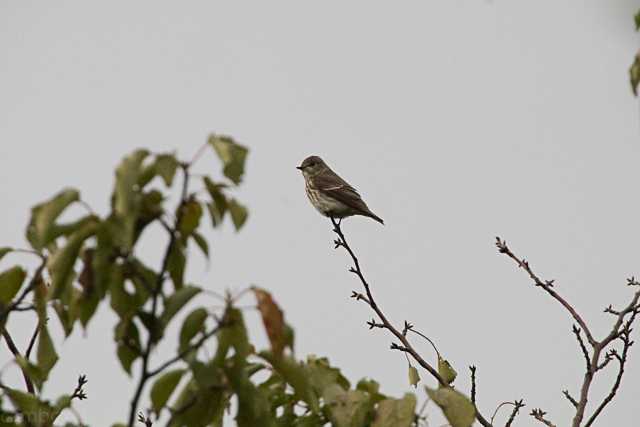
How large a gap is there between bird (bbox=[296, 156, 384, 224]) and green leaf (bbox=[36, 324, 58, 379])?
875 centimetres

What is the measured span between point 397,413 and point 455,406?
0.28 m

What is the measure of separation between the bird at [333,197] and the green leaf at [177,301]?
9.56 metres

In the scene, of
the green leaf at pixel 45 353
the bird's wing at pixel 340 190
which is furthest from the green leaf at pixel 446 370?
the bird's wing at pixel 340 190

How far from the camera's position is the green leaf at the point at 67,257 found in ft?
9.58

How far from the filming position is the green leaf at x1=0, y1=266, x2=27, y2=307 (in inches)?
141

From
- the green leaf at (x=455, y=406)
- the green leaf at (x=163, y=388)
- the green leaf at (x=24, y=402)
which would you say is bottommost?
the green leaf at (x=24, y=402)

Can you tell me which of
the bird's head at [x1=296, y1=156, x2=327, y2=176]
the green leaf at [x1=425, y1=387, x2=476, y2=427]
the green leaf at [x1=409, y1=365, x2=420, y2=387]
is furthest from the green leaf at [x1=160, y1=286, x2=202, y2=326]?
the bird's head at [x1=296, y1=156, x2=327, y2=176]

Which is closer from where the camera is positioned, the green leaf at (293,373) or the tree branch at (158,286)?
the tree branch at (158,286)

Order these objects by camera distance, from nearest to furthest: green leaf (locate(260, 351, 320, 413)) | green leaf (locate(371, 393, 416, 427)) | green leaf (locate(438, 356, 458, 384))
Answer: green leaf (locate(260, 351, 320, 413)) < green leaf (locate(371, 393, 416, 427)) < green leaf (locate(438, 356, 458, 384))

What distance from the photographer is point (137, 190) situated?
294cm

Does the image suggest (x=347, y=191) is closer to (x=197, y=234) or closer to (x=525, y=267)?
(x=525, y=267)

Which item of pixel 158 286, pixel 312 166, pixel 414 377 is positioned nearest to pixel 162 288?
pixel 158 286

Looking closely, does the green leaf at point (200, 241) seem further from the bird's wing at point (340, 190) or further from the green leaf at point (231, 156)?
the bird's wing at point (340, 190)

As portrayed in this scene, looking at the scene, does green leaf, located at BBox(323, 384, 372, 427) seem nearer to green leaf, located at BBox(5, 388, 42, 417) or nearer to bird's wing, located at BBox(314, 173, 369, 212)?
green leaf, located at BBox(5, 388, 42, 417)
